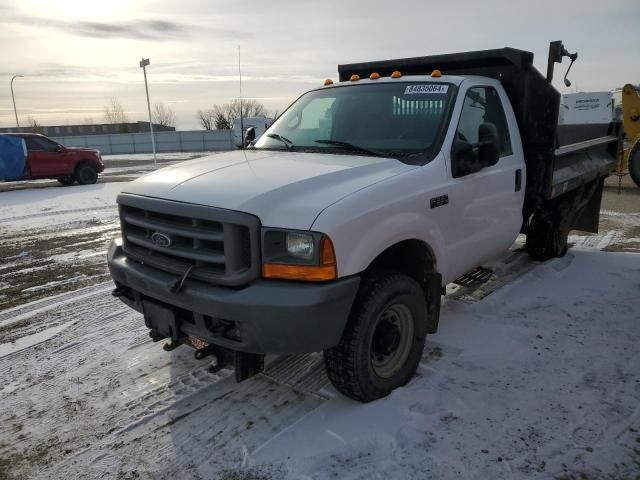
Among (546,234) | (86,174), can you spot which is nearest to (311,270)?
(546,234)

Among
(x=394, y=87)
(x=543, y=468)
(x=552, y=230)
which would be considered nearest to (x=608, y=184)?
(x=552, y=230)

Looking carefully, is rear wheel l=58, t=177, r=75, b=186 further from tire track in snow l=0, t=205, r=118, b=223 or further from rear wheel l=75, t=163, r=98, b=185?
tire track in snow l=0, t=205, r=118, b=223

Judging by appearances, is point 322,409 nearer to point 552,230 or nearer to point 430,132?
point 430,132

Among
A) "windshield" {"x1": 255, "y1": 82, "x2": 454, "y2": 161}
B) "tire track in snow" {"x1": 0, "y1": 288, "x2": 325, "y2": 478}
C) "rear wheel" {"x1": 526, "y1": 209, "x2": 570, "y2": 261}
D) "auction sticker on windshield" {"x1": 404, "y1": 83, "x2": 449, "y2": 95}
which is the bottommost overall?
"tire track in snow" {"x1": 0, "y1": 288, "x2": 325, "y2": 478}

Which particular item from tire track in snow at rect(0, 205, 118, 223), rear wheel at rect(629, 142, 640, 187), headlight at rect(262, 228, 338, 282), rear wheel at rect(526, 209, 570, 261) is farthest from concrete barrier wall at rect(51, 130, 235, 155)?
headlight at rect(262, 228, 338, 282)

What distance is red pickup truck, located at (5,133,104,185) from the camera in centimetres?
1459

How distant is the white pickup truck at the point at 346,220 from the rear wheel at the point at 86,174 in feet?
42.6

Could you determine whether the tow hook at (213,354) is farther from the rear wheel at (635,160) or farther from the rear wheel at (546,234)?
the rear wheel at (635,160)

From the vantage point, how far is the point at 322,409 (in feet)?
10.1

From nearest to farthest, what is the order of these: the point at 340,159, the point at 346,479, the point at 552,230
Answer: the point at 346,479, the point at 340,159, the point at 552,230

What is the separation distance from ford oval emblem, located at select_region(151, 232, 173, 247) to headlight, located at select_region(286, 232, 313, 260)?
79 cm

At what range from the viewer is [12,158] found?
14.3 metres

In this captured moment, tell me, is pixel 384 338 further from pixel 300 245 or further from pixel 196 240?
pixel 196 240

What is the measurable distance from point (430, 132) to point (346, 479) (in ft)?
7.70
